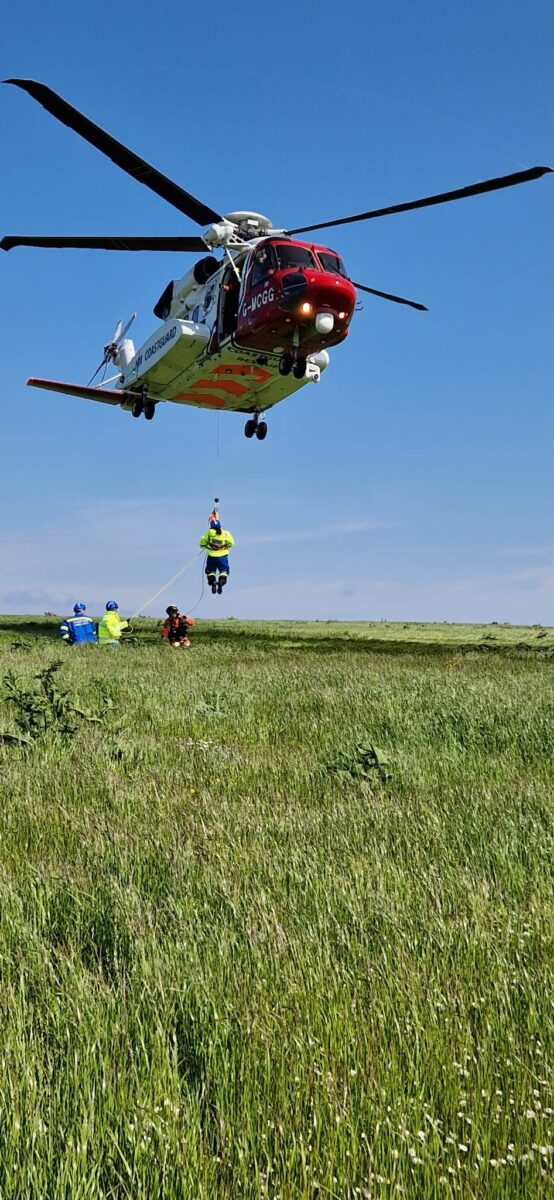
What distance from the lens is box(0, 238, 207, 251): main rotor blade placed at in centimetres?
2003

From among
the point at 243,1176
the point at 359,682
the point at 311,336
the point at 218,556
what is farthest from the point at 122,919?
the point at 218,556

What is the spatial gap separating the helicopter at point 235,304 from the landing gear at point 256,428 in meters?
0.03

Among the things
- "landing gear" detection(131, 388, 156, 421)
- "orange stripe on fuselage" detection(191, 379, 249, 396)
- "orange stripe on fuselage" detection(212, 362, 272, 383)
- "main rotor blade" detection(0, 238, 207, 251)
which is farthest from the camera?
"landing gear" detection(131, 388, 156, 421)

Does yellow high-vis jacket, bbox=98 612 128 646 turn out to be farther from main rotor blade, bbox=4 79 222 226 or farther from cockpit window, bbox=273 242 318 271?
main rotor blade, bbox=4 79 222 226

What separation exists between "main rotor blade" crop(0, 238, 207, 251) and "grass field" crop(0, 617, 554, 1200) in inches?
680

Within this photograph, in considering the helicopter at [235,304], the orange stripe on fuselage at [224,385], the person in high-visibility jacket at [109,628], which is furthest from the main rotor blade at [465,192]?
the person in high-visibility jacket at [109,628]

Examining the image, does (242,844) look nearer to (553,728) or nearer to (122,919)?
(122,919)

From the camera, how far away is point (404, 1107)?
190 centimetres

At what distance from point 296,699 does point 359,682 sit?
218cm

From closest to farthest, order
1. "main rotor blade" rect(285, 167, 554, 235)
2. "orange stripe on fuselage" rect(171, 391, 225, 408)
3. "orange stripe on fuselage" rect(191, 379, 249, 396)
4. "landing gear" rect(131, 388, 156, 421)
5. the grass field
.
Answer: the grass field → "main rotor blade" rect(285, 167, 554, 235) → "orange stripe on fuselage" rect(191, 379, 249, 396) → "orange stripe on fuselage" rect(171, 391, 225, 408) → "landing gear" rect(131, 388, 156, 421)

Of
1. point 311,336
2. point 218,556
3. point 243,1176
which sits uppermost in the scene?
point 311,336

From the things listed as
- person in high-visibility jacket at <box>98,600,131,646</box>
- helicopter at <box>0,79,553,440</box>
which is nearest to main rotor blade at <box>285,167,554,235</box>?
helicopter at <box>0,79,553,440</box>

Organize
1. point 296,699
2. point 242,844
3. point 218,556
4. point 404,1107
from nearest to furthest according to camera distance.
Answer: point 404,1107 → point 242,844 → point 296,699 → point 218,556

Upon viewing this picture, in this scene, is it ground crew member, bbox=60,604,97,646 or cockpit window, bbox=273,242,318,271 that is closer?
cockpit window, bbox=273,242,318,271
